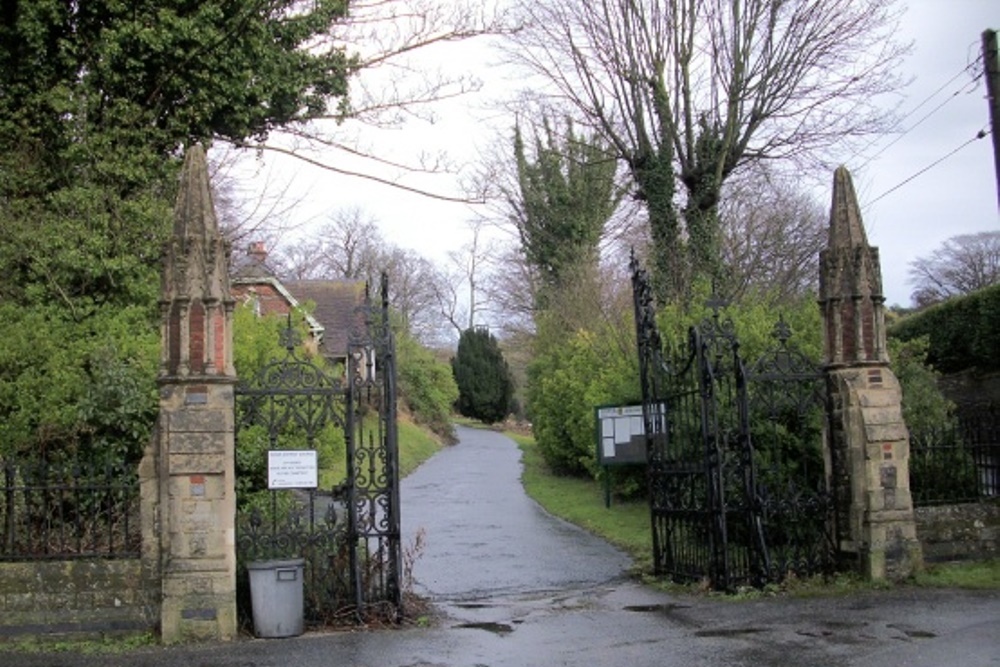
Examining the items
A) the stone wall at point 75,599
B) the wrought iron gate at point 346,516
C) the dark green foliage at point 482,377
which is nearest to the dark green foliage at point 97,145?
the wrought iron gate at point 346,516

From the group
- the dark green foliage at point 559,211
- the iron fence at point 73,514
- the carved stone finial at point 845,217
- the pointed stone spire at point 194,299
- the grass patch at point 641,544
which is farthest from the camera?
the dark green foliage at point 559,211

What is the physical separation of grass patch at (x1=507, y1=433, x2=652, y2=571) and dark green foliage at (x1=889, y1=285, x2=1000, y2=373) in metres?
6.60

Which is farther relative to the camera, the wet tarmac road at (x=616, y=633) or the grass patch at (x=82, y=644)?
the grass patch at (x=82, y=644)

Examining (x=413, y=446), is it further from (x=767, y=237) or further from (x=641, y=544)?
(x=641, y=544)

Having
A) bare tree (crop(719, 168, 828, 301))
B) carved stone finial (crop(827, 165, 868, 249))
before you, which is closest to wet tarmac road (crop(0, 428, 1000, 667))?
Result: carved stone finial (crop(827, 165, 868, 249))

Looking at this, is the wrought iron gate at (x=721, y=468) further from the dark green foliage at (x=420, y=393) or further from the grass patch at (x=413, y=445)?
the dark green foliage at (x=420, y=393)

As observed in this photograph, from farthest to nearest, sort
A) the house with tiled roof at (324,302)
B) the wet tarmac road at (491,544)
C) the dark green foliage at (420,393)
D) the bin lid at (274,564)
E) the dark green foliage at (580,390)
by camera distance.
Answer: the dark green foliage at (420,393)
the house with tiled roof at (324,302)
the dark green foliage at (580,390)
the wet tarmac road at (491,544)
the bin lid at (274,564)

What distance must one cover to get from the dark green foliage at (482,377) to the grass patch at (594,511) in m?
33.8

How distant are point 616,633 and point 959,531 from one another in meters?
4.98

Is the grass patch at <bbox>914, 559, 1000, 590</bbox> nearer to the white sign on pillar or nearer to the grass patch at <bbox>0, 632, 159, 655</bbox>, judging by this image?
the white sign on pillar

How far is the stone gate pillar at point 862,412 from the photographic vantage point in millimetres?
11406

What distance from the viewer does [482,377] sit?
6619cm

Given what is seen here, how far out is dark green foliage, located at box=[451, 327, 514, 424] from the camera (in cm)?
6600

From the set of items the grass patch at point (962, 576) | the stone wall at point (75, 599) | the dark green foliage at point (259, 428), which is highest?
the dark green foliage at point (259, 428)
